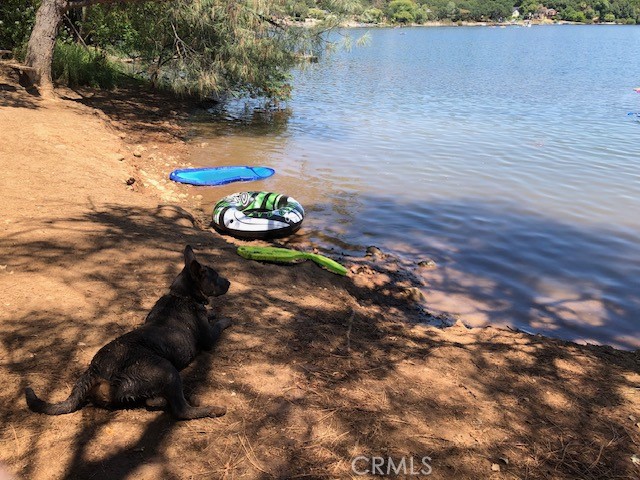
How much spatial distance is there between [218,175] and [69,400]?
30.4 feet

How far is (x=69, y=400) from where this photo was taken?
3.08 meters

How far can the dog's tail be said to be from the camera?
3039mm

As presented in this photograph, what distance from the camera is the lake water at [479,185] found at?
7695 mm

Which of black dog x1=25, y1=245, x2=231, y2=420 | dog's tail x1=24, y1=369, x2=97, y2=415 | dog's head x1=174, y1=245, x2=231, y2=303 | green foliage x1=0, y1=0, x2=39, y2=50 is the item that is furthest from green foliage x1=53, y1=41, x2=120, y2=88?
dog's tail x1=24, y1=369, x2=97, y2=415

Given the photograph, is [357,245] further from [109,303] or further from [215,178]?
[109,303]

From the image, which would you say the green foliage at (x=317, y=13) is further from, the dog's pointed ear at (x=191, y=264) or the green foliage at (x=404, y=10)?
the green foliage at (x=404, y=10)

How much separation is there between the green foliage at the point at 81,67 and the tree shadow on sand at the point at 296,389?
1267cm

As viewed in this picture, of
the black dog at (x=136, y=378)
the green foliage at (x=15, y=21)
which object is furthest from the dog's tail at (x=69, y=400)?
the green foliage at (x=15, y=21)

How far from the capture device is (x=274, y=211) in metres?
9.09

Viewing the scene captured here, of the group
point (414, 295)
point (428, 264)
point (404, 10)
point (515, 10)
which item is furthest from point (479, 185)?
point (515, 10)

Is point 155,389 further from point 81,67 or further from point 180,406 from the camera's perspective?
point 81,67

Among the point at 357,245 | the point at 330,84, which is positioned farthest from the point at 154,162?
the point at 330,84

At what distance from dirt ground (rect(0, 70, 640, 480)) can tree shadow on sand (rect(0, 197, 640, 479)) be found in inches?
0.5

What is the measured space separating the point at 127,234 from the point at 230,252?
1229 mm
